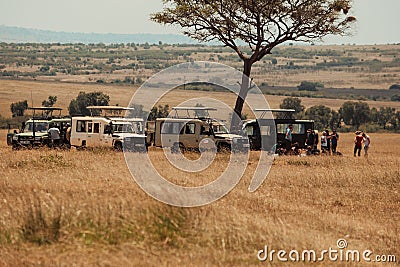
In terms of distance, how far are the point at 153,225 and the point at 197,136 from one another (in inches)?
921

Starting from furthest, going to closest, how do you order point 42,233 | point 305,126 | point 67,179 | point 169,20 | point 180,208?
point 169,20, point 305,126, point 67,179, point 180,208, point 42,233

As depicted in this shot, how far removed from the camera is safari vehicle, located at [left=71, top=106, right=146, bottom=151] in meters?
35.0

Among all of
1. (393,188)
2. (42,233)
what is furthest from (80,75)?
(42,233)

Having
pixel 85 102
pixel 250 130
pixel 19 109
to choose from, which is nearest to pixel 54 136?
pixel 250 130

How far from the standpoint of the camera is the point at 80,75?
168m

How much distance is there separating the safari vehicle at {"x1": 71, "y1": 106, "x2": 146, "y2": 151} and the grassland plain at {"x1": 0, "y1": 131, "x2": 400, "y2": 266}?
14.4 meters

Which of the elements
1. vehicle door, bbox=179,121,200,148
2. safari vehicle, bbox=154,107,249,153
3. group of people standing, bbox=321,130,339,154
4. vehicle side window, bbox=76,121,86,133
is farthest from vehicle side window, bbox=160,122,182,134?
group of people standing, bbox=321,130,339,154

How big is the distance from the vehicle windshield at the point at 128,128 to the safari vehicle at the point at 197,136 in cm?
107

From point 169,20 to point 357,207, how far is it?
75.2 ft

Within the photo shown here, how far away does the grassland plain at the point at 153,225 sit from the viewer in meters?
10.8

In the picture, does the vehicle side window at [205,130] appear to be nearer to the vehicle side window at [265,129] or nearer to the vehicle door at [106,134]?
the vehicle side window at [265,129]

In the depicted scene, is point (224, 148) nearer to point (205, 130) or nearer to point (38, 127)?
point (205, 130)

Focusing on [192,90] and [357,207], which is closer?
[357,207]

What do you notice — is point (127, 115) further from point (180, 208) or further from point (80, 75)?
point (80, 75)
